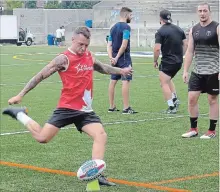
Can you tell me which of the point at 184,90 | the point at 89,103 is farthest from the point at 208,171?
the point at 184,90

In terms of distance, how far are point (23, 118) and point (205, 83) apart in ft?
12.4

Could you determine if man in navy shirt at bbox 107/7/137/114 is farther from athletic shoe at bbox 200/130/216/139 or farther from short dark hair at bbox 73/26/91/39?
short dark hair at bbox 73/26/91/39

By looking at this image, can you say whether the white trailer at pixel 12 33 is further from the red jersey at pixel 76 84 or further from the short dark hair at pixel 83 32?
the short dark hair at pixel 83 32

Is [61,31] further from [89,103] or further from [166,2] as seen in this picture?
[89,103]

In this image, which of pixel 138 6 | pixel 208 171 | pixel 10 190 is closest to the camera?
pixel 10 190

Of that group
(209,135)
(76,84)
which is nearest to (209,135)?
(209,135)

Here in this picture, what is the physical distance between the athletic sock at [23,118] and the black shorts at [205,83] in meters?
3.64

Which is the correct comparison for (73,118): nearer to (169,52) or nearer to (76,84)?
(76,84)

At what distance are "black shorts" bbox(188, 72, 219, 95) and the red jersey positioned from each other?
3561 millimetres

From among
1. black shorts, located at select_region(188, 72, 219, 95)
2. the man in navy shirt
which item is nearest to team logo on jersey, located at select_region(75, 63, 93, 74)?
black shorts, located at select_region(188, 72, 219, 95)

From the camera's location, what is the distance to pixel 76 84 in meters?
8.55

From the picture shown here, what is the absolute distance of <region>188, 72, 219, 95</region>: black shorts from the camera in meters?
11.7

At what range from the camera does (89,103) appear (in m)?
8.61

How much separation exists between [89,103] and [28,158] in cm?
193
